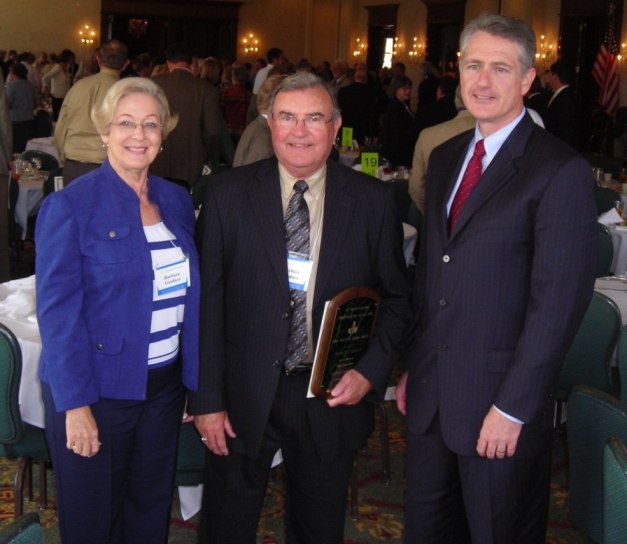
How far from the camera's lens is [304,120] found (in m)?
2.31

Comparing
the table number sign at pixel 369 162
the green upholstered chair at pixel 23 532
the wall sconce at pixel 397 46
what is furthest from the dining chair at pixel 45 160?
the wall sconce at pixel 397 46

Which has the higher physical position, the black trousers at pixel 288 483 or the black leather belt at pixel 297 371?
the black leather belt at pixel 297 371

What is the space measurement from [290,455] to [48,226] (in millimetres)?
916

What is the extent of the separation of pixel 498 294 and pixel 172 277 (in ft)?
2.68

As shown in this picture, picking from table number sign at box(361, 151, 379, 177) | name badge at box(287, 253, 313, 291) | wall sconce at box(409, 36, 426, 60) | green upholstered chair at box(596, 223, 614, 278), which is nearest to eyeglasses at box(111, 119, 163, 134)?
name badge at box(287, 253, 313, 291)

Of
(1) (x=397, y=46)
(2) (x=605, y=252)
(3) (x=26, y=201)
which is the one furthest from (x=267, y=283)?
(1) (x=397, y=46)

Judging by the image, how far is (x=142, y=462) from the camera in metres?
2.49

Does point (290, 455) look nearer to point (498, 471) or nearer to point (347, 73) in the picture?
point (498, 471)

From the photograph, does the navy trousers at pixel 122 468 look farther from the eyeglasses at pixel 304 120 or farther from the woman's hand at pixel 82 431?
the eyeglasses at pixel 304 120

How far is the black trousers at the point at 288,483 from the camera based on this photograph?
2494 mm

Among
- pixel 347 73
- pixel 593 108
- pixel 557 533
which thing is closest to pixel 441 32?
pixel 593 108

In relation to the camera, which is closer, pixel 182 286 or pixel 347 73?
pixel 182 286

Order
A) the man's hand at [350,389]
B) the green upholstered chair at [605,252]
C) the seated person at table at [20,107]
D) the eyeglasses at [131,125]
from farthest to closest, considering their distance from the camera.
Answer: the seated person at table at [20,107], the green upholstered chair at [605,252], the man's hand at [350,389], the eyeglasses at [131,125]

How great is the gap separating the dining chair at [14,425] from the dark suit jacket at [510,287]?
51.6 inches
